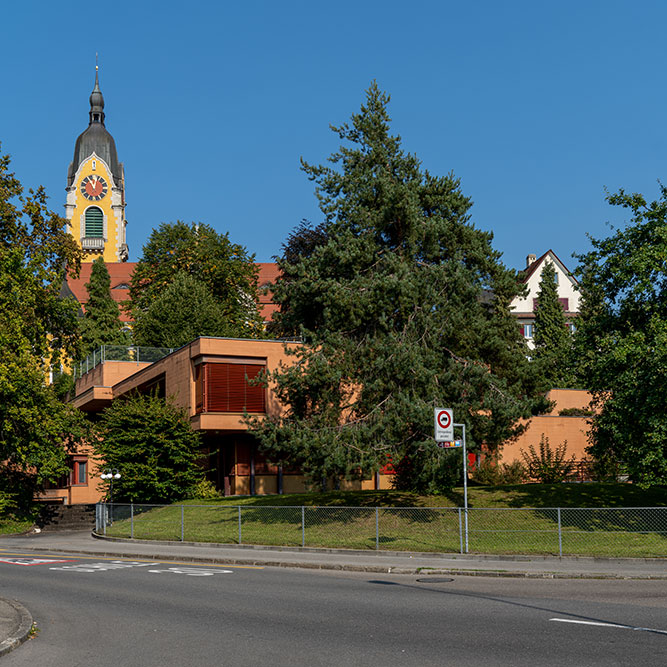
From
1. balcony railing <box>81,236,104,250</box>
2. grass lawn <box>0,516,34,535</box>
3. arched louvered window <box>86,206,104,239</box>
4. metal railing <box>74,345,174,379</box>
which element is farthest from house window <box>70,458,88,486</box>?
arched louvered window <box>86,206,104,239</box>

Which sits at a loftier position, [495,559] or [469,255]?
[469,255]

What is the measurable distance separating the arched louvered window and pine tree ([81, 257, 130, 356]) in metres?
69.8

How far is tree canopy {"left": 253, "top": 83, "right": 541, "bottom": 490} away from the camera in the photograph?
2611 centimetres

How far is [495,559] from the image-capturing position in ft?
66.5

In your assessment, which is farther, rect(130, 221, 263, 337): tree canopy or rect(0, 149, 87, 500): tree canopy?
rect(130, 221, 263, 337): tree canopy

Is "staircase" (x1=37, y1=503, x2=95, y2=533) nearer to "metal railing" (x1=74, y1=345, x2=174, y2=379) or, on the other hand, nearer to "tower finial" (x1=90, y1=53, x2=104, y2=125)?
"metal railing" (x1=74, y1=345, x2=174, y2=379)

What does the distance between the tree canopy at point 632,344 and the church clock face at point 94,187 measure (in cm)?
13763

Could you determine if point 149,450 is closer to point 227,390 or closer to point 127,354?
point 227,390

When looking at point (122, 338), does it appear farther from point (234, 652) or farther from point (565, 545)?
point (234, 652)

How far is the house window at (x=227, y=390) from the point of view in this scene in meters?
38.1

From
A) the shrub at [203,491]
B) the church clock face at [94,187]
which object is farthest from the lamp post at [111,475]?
the church clock face at [94,187]

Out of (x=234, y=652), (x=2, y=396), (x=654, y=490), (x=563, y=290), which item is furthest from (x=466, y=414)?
(x=563, y=290)

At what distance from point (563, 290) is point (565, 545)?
249ft

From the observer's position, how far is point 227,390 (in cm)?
3844
